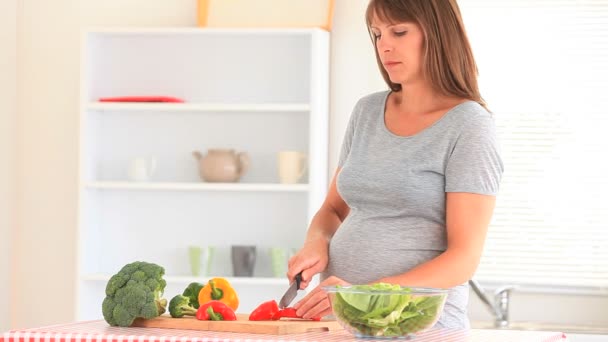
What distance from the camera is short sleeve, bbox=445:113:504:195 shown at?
76.5 inches

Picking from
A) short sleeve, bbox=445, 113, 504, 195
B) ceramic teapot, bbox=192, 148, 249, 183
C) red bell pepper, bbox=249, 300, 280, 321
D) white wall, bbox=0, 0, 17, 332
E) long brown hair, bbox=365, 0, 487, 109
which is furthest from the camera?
white wall, bbox=0, 0, 17, 332

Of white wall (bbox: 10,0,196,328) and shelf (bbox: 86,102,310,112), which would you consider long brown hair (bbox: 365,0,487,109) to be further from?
white wall (bbox: 10,0,196,328)

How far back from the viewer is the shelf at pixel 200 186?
13.3 ft

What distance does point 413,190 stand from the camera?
6.61ft

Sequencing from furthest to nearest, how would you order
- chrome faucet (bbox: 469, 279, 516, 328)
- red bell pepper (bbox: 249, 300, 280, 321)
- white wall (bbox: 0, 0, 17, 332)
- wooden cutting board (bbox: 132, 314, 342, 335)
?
white wall (bbox: 0, 0, 17, 332) → chrome faucet (bbox: 469, 279, 516, 328) → red bell pepper (bbox: 249, 300, 280, 321) → wooden cutting board (bbox: 132, 314, 342, 335)

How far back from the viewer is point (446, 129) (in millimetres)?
2014

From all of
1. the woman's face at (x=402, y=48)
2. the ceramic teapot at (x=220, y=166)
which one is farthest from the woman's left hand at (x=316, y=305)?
the ceramic teapot at (x=220, y=166)

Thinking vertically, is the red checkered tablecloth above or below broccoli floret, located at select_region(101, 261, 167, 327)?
below

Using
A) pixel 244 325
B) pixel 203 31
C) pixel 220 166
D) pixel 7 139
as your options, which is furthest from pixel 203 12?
pixel 244 325

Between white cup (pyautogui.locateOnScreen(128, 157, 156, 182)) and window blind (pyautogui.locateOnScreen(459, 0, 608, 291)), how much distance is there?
1.41 metres

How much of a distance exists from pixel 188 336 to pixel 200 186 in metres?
2.50

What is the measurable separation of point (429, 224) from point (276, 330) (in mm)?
463

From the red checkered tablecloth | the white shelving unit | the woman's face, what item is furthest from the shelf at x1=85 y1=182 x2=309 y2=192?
the red checkered tablecloth

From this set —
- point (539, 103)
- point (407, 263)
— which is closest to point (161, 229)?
point (539, 103)
